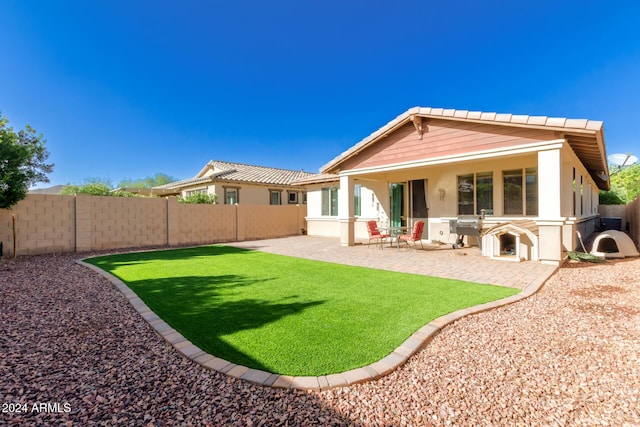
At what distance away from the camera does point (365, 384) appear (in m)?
2.38

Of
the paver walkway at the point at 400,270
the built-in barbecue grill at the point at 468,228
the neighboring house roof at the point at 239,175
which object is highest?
the neighboring house roof at the point at 239,175

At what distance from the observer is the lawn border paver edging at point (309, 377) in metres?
2.35

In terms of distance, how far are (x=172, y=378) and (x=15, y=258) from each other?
1054cm

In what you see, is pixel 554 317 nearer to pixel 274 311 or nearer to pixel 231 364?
pixel 274 311

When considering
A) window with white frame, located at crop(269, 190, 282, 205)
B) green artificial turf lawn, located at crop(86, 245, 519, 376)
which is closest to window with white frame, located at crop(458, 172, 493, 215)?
green artificial turf lawn, located at crop(86, 245, 519, 376)

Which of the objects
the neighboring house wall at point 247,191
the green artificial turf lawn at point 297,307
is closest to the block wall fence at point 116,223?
the green artificial turf lawn at point 297,307

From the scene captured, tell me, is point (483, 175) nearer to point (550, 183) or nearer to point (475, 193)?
point (475, 193)

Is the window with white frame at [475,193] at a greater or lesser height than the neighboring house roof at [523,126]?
lesser

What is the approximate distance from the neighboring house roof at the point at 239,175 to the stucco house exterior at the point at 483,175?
7.63 metres

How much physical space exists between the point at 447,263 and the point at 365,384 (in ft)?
21.2

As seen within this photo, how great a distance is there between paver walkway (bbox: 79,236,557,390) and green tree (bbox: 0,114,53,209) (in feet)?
11.9

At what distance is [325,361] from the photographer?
2.68m

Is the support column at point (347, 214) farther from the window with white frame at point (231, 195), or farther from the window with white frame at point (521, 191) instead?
the window with white frame at point (231, 195)

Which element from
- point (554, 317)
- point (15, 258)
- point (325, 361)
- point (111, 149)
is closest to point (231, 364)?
point (325, 361)
